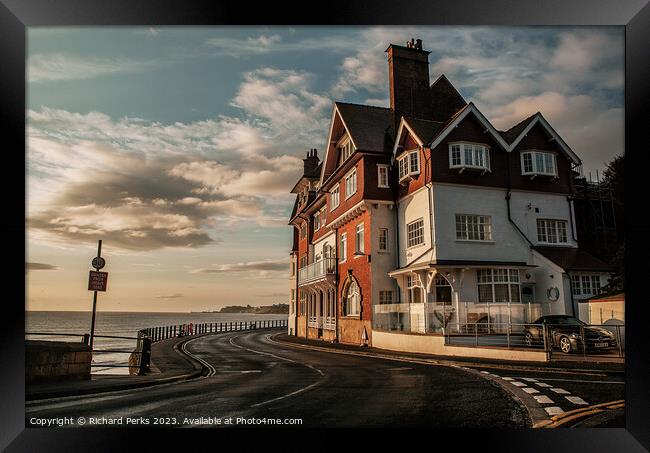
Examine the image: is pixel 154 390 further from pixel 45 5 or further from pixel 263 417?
pixel 45 5

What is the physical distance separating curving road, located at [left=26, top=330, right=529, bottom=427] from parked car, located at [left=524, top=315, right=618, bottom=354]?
3636 millimetres

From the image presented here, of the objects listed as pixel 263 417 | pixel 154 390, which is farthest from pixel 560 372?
pixel 154 390

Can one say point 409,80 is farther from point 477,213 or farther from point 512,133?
point 477,213

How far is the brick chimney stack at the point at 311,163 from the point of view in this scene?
116 ft

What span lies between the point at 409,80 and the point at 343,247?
30.2 feet

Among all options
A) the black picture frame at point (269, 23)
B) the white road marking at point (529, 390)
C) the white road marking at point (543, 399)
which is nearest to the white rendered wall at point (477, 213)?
the white road marking at point (529, 390)

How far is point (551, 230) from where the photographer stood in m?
17.9

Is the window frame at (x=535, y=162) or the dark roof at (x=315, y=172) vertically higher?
the dark roof at (x=315, y=172)

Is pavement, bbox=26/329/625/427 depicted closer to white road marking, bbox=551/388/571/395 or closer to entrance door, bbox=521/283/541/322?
white road marking, bbox=551/388/571/395

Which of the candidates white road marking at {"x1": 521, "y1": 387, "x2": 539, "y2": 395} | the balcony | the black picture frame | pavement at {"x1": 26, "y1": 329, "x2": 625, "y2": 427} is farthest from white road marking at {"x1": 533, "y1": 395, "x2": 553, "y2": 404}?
the balcony

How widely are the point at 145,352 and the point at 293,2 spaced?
1012cm

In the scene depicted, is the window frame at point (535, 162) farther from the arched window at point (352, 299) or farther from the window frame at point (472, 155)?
the arched window at point (352, 299)

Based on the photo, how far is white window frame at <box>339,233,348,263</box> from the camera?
24553 mm

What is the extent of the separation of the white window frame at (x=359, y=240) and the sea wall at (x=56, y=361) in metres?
13.4
